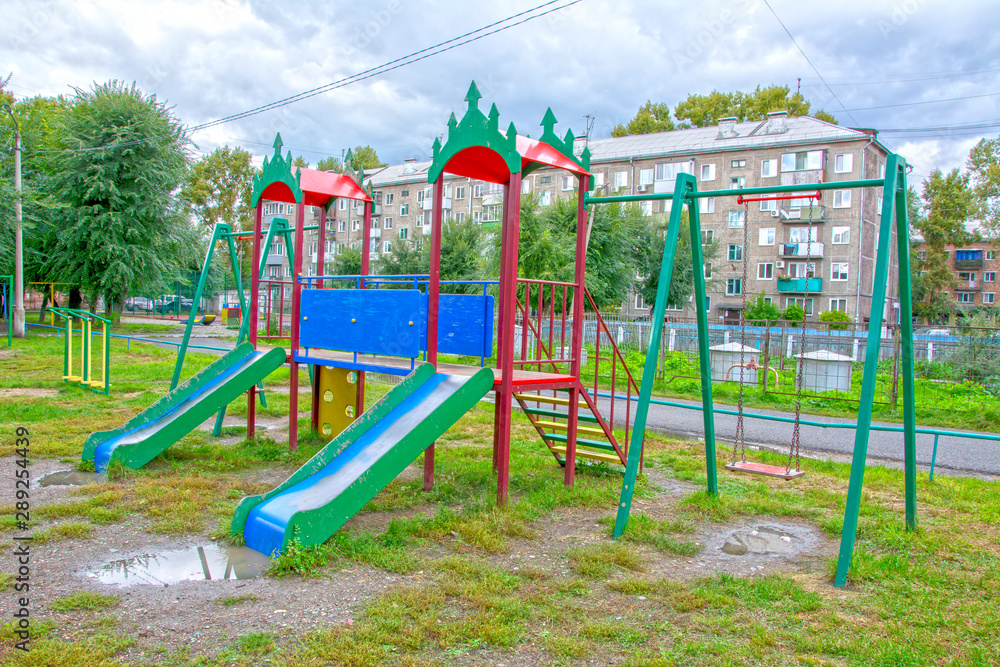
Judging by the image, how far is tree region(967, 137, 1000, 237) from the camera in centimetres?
4103

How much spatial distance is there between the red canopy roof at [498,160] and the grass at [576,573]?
300cm

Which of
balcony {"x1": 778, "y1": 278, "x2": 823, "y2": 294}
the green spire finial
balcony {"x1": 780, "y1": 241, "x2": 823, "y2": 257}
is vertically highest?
balcony {"x1": 780, "y1": 241, "x2": 823, "y2": 257}

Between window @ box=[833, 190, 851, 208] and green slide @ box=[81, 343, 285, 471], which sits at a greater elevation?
window @ box=[833, 190, 851, 208]

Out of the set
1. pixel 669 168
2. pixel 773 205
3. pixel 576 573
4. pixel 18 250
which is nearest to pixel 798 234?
pixel 773 205

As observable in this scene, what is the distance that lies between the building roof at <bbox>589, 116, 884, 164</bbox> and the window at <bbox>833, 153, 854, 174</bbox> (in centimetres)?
93

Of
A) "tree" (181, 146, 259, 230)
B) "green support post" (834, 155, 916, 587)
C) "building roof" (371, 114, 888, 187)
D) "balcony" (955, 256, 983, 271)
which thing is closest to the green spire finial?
"green support post" (834, 155, 916, 587)

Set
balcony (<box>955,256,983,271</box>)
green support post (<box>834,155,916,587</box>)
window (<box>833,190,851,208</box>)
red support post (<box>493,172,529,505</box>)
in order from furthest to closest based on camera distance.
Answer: balcony (<box>955,256,983,271</box>)
window (<box>833,190,851,208</box>)
red support post (<box>493,172,529,505</box>)
green support post (<box>834,155,916,587</box>)

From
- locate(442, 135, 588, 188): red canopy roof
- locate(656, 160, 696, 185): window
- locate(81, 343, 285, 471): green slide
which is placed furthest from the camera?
locate(656, 160, 696, 185): window

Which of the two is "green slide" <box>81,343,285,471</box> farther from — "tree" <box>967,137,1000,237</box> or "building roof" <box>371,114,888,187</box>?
"tree" <box>967,137,1000,237</box>

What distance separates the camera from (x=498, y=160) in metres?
6.24

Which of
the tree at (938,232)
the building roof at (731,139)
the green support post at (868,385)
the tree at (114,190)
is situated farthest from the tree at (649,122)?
the green support post at (868,385)

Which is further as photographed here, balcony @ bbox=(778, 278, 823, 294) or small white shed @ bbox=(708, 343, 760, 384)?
balcony @ bbox=(778, 278, 823, 294)

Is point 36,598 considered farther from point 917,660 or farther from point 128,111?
point 128,111

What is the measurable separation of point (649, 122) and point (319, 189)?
49.0m
